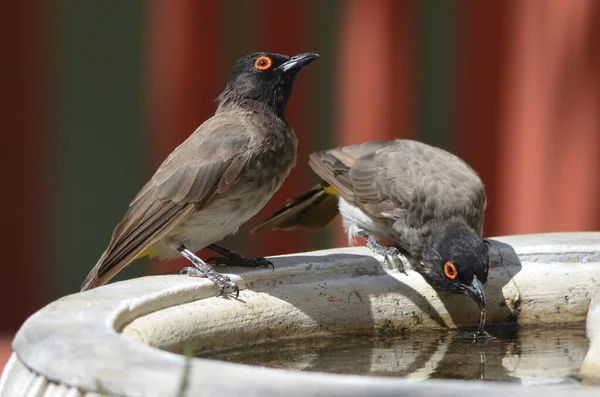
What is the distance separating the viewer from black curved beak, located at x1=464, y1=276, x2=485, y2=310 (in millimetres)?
4457

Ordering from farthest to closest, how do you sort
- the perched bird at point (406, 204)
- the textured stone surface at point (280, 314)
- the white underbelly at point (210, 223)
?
the perched bird at point (406, 204) < the white underbelly at point (210, 223) < the textured stone surface at point (280, 314)

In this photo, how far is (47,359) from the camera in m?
2.58

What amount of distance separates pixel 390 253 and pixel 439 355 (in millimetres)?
1261

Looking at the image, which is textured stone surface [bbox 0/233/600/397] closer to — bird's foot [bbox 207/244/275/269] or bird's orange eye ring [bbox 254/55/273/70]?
bird's foot [bbox 207/244/275/269]

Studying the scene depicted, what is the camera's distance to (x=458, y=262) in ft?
15.6

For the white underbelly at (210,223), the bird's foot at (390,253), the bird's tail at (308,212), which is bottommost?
the bird's tail at (308,212)

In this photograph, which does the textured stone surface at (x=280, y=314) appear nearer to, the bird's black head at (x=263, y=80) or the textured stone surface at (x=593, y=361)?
the textured stone surface at (x=593, y=361)

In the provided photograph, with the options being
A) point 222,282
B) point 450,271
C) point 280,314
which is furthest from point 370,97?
point 222,282

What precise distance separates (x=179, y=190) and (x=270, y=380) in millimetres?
2486

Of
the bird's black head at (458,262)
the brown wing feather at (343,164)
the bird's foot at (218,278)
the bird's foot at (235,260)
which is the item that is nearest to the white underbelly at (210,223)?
the bird's foot at (235,260)

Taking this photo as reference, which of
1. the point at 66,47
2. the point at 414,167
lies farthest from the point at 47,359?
the point at 66,47

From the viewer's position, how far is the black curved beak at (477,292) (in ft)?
14.6

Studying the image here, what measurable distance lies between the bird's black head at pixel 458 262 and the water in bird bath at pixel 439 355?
0.23 m

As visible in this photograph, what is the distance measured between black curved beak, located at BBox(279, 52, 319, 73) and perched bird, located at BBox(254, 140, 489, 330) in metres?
0.81
